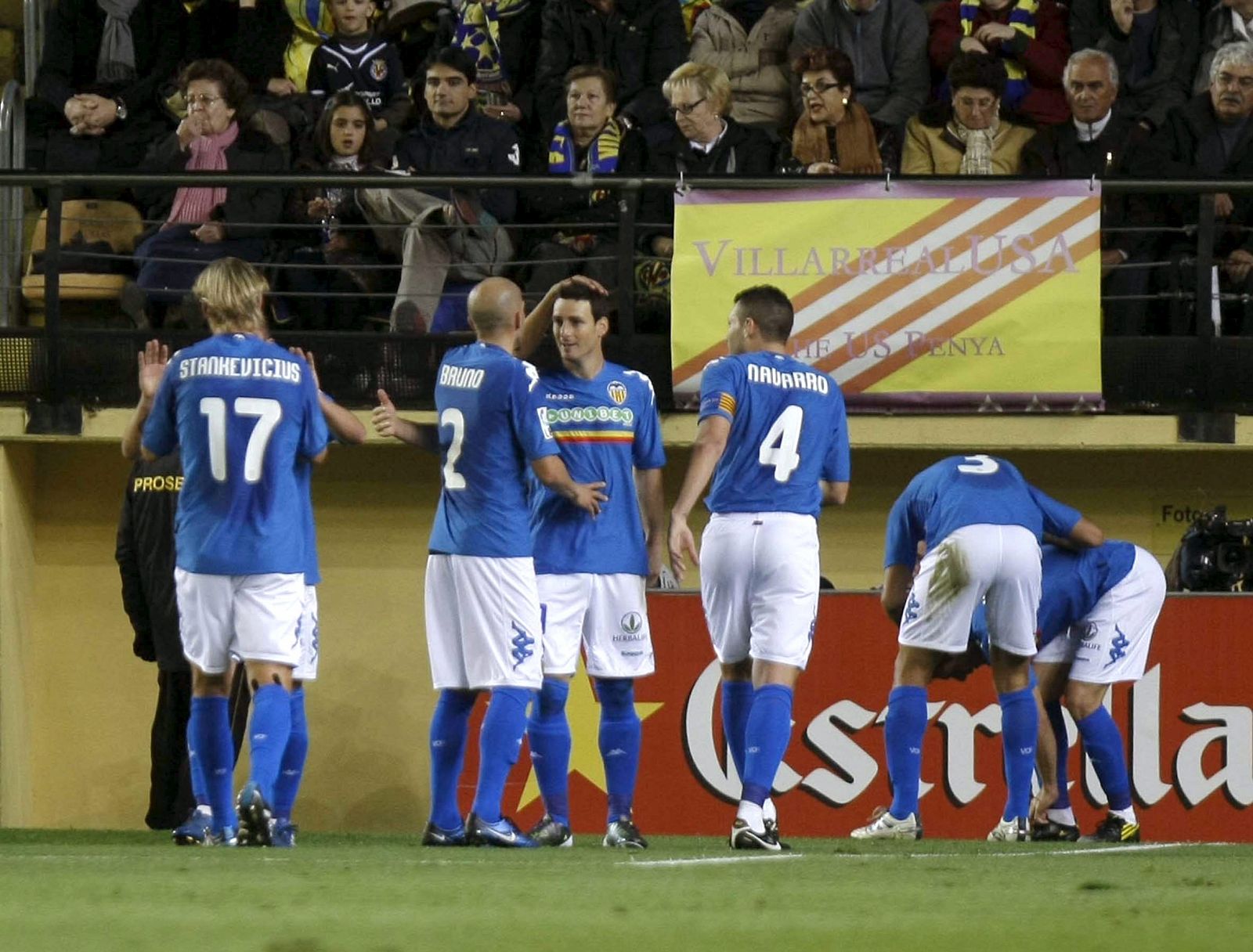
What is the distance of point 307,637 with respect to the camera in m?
7.31

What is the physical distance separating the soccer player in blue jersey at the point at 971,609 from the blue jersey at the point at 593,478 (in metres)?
1.40

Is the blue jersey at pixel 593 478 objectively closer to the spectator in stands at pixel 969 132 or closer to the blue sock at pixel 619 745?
the blue sock at pixel 619 745

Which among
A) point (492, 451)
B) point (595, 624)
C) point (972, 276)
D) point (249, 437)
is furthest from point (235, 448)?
point (972, 276)

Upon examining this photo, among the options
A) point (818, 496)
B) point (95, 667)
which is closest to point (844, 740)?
point (818, 496)

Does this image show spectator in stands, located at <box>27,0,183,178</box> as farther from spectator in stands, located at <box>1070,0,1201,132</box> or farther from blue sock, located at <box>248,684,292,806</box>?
blue sock, located at <box>248,684,292,806</box>

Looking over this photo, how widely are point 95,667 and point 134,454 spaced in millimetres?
4682

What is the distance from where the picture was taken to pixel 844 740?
10195mm

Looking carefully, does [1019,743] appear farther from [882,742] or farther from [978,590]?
[882,742]

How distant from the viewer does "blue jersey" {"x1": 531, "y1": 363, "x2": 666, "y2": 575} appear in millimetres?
7570

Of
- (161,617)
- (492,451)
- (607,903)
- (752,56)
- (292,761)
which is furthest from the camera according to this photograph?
(752,56)

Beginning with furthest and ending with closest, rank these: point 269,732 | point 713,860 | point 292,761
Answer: point 292,761
point 269,732
point 713,860

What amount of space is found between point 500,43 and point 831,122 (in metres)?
2.43

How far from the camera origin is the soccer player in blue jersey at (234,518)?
22.7 feet

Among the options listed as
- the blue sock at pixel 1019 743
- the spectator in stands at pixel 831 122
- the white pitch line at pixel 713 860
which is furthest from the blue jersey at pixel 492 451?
the spectator in stands at pixel 831 122
